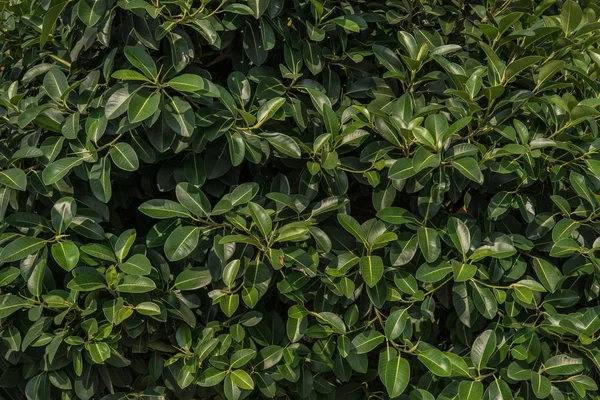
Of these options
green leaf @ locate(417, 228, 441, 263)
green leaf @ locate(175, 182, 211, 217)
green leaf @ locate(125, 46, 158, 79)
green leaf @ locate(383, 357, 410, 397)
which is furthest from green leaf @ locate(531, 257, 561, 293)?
green leaf @ locate(125, 46, 158, 79)

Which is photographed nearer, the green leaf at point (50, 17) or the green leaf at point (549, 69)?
the green leaf at point (50, 17)

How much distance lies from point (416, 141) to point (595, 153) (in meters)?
0.55

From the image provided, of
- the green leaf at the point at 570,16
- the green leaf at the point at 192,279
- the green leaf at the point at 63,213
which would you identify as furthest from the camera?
the green leaf at the point at 570,16

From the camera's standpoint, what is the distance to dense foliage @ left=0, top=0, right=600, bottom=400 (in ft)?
6.44

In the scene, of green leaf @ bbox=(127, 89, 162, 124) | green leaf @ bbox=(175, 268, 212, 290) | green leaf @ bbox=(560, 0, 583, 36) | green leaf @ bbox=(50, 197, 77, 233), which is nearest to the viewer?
green leaf @ bbox=(127, 89, 162, 124)

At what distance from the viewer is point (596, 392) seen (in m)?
2.27

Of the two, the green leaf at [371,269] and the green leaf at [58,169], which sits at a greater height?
the green leaf at [58,169]

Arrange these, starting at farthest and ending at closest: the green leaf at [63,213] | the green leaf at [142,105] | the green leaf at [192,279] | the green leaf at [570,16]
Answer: the green leaf at [570,16] → the green leaf at [192,279] → the green leaf at [63,213] → the green leaf at [142,105]

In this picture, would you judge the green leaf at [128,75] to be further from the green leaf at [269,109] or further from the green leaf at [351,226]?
the green leaf at [351,226]

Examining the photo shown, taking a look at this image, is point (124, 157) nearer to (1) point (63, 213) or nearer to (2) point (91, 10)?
(1) point (63, 213)

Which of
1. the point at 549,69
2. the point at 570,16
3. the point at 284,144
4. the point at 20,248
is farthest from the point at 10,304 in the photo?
the point at 570,16

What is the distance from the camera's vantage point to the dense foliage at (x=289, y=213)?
6.44ft

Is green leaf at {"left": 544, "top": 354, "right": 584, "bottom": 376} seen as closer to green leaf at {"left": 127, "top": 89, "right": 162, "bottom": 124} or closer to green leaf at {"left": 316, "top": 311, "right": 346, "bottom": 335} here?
green leaf at {"left": 316, "top": 311, "right": 346, "bottom": 335}

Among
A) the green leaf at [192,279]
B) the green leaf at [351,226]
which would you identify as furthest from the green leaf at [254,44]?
the green leaf at [192,279]
